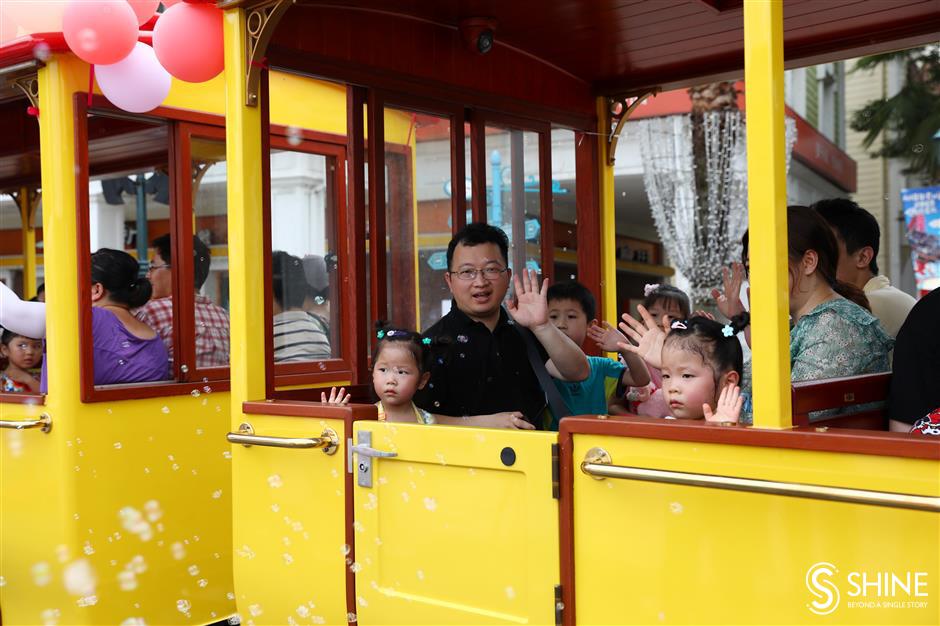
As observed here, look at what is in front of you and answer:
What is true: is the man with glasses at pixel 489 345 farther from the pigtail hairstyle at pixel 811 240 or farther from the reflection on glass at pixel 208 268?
the reflection on glass at pixel 208 268

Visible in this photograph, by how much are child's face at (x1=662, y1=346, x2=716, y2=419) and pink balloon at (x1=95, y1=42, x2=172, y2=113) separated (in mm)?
2847

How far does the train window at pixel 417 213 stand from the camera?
4340 millimetres

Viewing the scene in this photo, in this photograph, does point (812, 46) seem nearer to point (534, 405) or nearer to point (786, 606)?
point (534, 405)

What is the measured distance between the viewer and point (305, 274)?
5605mm

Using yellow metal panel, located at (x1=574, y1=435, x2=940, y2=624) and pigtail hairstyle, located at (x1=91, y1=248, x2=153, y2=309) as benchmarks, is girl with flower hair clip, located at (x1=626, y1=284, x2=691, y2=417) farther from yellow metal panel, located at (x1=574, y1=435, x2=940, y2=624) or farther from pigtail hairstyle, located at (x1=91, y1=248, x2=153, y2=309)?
pigtail hairstyle, located at (x1=91, y1=248, x2=153, y2=309)

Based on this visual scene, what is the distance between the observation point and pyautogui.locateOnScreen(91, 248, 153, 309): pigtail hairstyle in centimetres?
473

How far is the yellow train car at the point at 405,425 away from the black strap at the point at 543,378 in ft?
2.10

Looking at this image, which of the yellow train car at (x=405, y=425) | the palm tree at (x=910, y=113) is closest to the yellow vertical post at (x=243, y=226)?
the yellow train car at (x=405, y=425)

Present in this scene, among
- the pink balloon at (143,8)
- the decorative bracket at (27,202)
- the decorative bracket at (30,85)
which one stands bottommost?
the decorative bracket at (27,202)

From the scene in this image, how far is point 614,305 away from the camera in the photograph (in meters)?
5.52

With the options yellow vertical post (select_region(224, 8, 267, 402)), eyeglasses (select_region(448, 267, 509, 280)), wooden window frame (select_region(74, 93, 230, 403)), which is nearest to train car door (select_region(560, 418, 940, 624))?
eyeglasses (select_region(448, 267, 509, 280))

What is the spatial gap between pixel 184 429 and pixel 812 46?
12.1ft

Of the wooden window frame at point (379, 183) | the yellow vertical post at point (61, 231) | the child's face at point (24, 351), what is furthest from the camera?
the child's face at point (24, 351)

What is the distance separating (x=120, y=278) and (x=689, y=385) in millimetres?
3131
